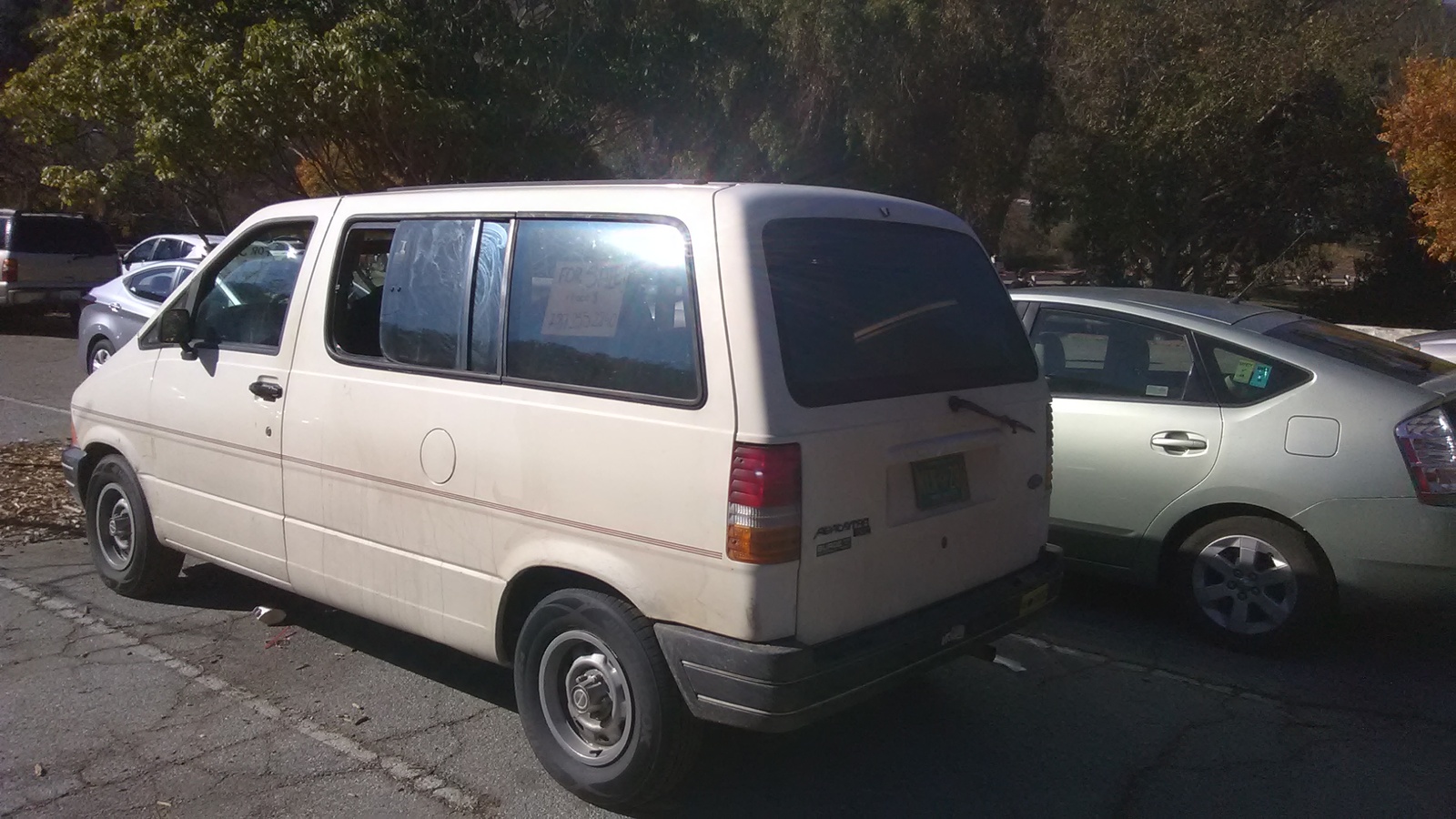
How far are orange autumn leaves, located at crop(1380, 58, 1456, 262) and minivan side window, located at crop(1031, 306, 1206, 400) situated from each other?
41.8 ft

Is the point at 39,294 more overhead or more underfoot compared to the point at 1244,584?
more underfoot

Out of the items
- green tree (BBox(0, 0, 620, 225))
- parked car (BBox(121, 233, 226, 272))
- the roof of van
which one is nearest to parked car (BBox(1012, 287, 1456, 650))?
the roof of van

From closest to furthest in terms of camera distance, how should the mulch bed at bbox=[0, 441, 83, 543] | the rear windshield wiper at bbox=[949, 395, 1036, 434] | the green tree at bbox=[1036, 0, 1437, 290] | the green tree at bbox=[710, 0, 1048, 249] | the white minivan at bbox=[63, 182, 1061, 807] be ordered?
the white minivan at bbox=[63, 182, 1061, 807]
the rear windshield wiper at bbox=[949, 395, 1036, 434]
the mulch bed at bbox=[0, 441, 83, 543]
the green tree at bbox=[1036, 0, 1437, 290]
the green tree at bbox=[710, 0, 1048, 249]

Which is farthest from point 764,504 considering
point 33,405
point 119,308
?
point 119,308

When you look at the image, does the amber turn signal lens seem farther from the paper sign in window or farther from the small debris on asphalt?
the small debris on asphalt

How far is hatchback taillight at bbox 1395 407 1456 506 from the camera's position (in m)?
4.76

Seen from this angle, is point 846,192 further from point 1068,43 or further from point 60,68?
point 1068,43

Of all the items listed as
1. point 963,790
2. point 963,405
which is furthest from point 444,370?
point 963,790

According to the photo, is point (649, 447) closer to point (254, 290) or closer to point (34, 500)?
point (254, 290)

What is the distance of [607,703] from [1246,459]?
10.2ft

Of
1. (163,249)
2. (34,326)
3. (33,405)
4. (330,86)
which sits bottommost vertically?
(34,326)

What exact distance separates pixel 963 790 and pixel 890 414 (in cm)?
137

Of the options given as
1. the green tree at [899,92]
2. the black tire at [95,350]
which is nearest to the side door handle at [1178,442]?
the black tire at [95,350]

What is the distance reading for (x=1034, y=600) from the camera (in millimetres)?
4242
